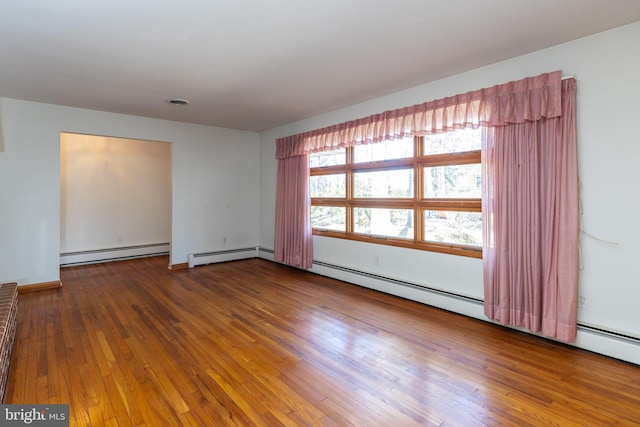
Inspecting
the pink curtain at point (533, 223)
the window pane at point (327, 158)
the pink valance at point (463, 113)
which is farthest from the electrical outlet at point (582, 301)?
the window pane at point (327, 158)

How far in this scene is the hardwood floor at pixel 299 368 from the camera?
5.92 feet

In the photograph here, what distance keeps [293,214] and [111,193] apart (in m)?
3.73

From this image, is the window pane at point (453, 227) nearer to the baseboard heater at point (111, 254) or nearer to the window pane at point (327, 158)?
the window pane at point (327, 158)

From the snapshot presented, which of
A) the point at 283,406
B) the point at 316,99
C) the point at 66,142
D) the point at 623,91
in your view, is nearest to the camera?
the point at 283,406

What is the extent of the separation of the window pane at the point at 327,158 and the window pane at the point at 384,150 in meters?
0.28

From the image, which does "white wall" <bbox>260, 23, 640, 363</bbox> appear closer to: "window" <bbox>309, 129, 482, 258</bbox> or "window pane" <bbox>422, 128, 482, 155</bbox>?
"window pane" <bbox>422, 128, 482, 155</bbox>

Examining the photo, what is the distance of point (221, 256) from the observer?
19.2 ft

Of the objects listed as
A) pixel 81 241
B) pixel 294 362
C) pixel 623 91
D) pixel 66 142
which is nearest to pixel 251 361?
pixel 294 362

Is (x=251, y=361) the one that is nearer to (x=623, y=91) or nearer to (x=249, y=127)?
(x=623, y=91)

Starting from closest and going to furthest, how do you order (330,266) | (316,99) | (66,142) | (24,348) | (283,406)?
1. (283,406)
2. (24,348)
3. (316,99)
4. (330,266)
5. (66,142)

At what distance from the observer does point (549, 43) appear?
2.58 metres

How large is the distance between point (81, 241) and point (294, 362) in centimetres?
540

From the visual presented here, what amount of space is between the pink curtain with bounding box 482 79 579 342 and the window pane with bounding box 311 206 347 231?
2.17 metres

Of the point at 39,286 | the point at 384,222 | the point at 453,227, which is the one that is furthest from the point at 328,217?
the point at 39,286
